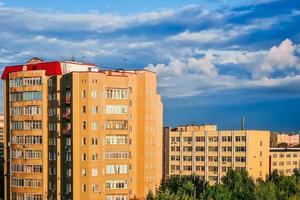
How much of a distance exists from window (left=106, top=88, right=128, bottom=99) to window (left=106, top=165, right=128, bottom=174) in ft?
29.3

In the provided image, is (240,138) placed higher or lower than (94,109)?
lower

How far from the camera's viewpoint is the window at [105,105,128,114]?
226ft

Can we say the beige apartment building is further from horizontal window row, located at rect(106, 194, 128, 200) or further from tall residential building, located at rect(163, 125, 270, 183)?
horizontal window row, located at rect(106, 194, 128, 200)

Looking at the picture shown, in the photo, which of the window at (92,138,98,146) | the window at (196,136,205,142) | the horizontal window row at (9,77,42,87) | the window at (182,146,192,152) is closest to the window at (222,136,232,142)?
the window at (196,136,205,142)

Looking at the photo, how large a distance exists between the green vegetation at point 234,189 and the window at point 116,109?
11.5 meters

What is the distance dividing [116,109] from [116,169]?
773 cm

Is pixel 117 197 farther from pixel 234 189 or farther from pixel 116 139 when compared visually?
pixel 234 189

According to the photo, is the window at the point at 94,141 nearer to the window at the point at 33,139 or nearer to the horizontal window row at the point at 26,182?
the window at the point at 33,139

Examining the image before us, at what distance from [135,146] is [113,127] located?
5.18m

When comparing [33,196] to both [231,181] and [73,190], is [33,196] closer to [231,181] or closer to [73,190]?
[73,190]

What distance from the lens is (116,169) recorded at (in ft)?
226

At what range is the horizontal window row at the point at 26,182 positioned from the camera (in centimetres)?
7000

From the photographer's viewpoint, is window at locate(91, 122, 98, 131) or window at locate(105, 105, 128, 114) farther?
window at locate(105, 105, 128, 114)

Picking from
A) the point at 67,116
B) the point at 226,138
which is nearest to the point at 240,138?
the point at 226,138
